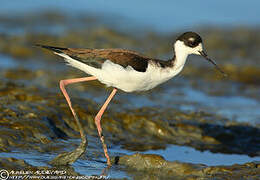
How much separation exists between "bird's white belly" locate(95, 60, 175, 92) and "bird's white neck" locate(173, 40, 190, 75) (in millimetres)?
195

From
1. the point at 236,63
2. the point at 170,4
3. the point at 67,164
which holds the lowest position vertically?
the point at 67,164

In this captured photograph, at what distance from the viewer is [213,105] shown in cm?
977

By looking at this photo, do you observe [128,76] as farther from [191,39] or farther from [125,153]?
[125,153]

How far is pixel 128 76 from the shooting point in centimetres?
620

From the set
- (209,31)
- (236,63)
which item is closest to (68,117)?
(236,63)

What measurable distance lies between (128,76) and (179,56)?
31.2 inches

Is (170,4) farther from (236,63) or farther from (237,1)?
(236,63)

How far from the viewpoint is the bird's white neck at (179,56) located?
6.51 metres

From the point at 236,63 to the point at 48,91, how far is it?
5638 millimetres

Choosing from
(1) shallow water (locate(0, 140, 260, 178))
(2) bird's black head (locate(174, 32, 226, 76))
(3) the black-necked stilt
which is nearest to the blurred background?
(1) shallow water (locate(0, 140, 260, 178))

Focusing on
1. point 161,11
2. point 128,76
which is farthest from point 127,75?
point 161,11

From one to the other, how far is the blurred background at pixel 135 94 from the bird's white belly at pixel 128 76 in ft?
3.33

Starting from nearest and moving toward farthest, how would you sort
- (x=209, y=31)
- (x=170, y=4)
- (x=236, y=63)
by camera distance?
(x=236, y=63), (x=209, y=31), (x=170, y=4)

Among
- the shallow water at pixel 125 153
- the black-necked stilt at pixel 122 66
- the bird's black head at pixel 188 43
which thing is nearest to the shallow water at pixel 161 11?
the shallow water at pixel 125 153
